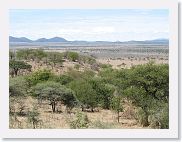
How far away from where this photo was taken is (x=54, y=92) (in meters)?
9.15

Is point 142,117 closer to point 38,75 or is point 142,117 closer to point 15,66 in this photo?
point 38,75

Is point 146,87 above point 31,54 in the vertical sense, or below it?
below

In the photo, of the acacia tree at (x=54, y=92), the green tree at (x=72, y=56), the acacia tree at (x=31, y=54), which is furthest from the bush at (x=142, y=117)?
the acacia tree at (x=31, y=54)

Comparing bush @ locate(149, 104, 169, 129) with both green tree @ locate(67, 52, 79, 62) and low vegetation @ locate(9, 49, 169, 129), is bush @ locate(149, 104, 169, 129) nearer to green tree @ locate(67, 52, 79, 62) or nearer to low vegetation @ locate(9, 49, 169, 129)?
low vegetation @ locate(9, 49, 169, 129)

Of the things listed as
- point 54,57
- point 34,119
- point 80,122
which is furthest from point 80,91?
point 34,119

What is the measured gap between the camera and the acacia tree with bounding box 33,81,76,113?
906cm

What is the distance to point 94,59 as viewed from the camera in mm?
9016

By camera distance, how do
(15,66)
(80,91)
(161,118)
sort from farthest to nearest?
(80,91), (15,66), (161,118)

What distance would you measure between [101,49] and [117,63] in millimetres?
243

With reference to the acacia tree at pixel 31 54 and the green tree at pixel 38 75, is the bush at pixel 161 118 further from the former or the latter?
the acacia tree at pixel 31 54

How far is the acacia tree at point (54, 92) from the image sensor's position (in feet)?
29.7

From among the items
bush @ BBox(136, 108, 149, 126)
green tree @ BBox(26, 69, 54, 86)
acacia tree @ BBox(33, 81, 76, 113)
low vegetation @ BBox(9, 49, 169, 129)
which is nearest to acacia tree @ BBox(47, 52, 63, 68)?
low vegetation @ BBox(9, 49, 169, 129)

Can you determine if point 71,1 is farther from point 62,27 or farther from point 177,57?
point 177,57
